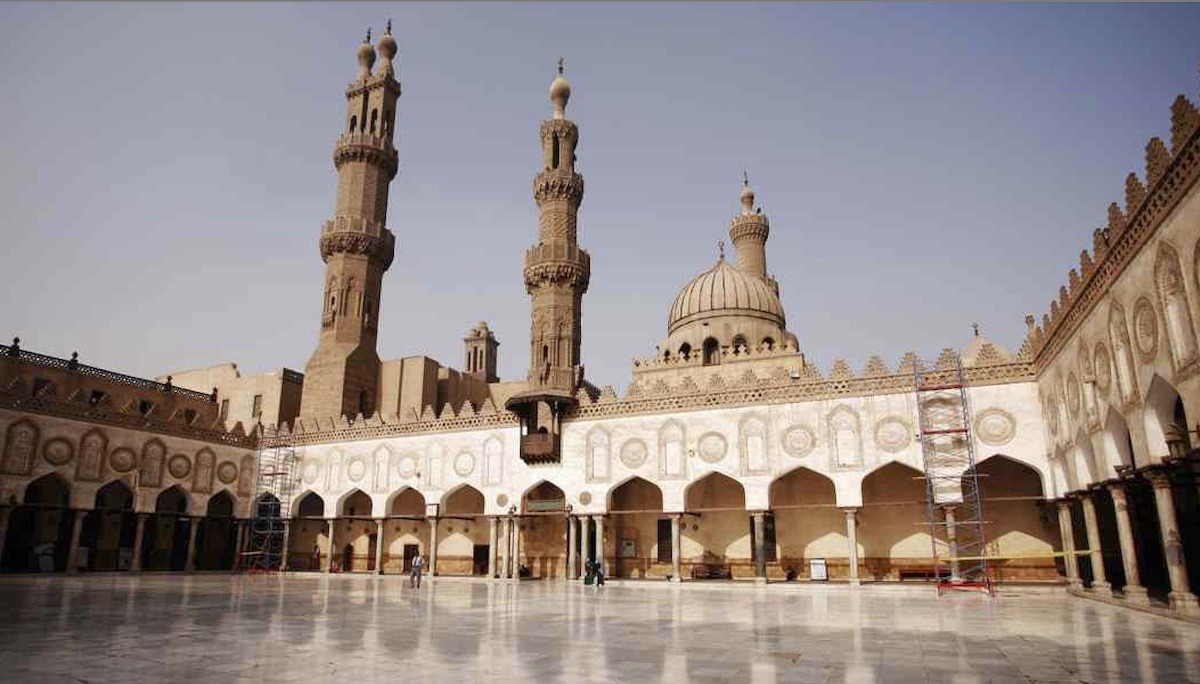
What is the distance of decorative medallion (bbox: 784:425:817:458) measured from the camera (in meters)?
22.7

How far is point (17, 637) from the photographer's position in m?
9.03

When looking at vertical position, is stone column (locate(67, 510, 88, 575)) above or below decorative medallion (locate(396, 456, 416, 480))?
below

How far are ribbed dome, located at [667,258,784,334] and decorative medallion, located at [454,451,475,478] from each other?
11.8 metres

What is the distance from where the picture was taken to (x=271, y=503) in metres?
32.1

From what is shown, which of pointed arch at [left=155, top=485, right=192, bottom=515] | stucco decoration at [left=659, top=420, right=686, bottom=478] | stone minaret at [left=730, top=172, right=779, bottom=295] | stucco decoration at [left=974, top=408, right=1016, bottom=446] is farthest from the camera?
stone minaret at [left=730, top=172, right=779, bottom=295]

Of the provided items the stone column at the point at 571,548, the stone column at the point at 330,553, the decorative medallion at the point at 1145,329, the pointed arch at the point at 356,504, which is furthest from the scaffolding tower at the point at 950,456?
the stone column at the point at 330,553

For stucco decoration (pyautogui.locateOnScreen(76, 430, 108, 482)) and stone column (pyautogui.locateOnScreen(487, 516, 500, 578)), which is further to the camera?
stone column (pyautogui.locateOnScreen(487, 516, 500, 578))

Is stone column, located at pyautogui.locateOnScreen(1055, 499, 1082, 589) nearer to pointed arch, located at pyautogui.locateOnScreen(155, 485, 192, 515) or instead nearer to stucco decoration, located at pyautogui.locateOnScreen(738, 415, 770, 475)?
stucco decoration, located at pyautogui.locateOnScreen(738, 415, 770, 475)

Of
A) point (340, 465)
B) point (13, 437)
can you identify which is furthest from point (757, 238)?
point (13, 437)

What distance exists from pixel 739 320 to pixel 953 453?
1295 centimetres

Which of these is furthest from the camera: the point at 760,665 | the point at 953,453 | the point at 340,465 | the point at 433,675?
the point at 340,465

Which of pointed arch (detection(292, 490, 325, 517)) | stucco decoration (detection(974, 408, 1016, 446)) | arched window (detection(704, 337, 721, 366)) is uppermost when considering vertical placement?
arched window (detection(704, 337, 721, 366))

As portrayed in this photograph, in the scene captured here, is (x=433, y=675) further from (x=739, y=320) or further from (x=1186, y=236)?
(x=739, y=320)

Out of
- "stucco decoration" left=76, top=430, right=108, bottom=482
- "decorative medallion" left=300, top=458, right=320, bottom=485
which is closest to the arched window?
"decorative medallion" left=300, top=458, right=320, bottom=485
